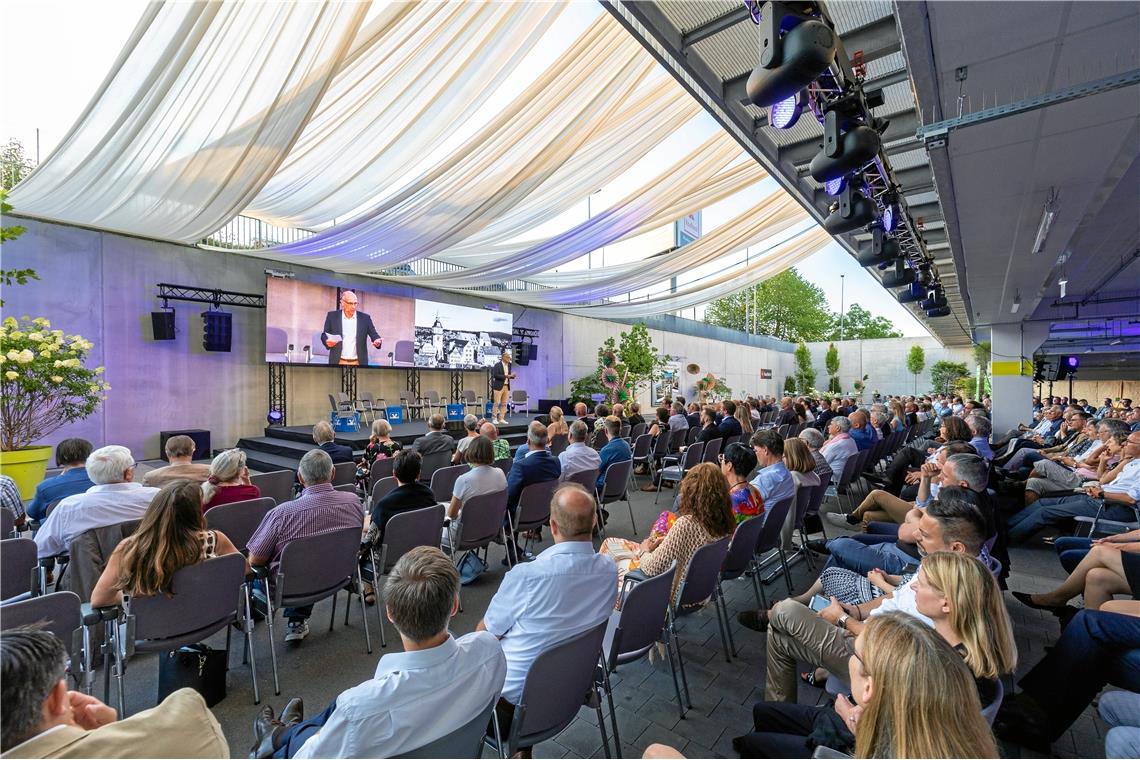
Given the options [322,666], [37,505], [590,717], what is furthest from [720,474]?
[37,505]

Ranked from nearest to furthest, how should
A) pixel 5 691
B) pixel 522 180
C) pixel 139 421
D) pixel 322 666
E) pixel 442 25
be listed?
pixel 5 691, pixel 322 666, pixel 442 25, pixel 522 180, pixel 139 421

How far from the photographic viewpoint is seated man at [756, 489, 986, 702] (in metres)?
2.21

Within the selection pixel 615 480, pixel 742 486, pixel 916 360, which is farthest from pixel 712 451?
pixel 916 360

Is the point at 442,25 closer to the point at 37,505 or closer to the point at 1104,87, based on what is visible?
the point at 1104,87

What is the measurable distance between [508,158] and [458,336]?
7.43m

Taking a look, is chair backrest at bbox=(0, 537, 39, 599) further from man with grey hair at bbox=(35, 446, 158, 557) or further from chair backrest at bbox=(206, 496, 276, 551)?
chair backrest at bbox=(206, 496, 276, 551)

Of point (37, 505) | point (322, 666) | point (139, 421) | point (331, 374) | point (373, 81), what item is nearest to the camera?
point (322, 666)

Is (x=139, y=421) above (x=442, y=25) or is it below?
below

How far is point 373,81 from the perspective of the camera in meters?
4.84

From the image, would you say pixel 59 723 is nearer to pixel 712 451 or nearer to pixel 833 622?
pixel 833 622

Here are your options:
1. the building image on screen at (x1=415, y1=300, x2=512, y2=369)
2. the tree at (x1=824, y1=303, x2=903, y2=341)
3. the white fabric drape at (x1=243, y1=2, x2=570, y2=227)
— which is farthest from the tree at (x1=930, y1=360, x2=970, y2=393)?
the white fabric drape at (x1=243, y1=2, x2=570, y2=227)

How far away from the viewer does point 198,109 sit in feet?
13.9

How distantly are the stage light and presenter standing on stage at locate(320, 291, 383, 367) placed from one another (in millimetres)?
9518

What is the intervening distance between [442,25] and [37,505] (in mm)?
4756
